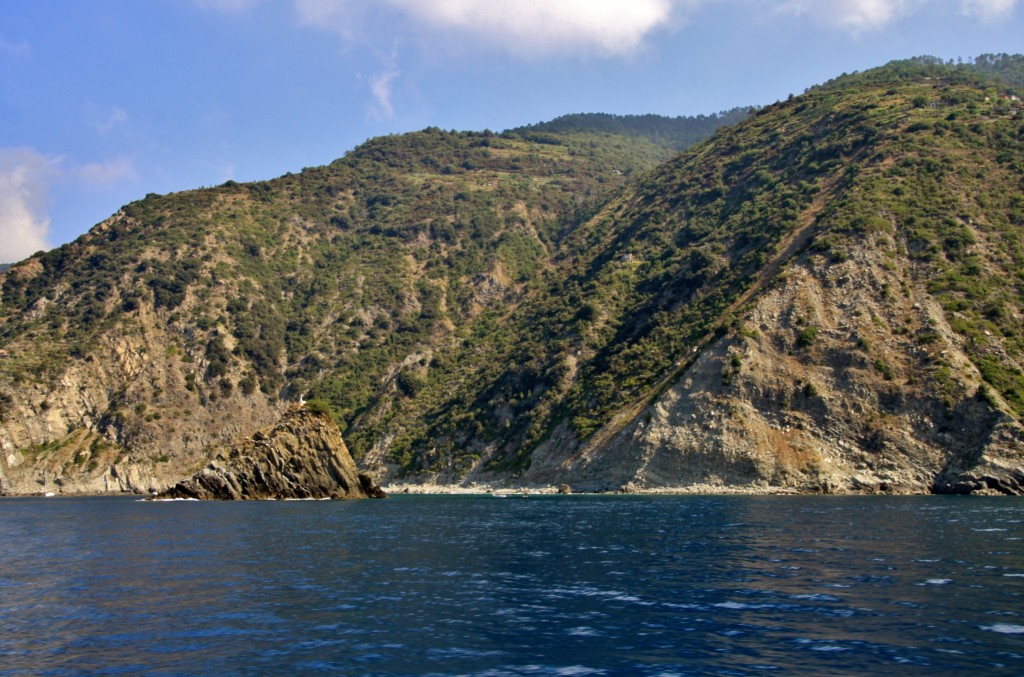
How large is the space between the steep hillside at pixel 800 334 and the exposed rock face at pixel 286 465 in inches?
1165

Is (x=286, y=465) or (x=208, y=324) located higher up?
(x=208, y=324)

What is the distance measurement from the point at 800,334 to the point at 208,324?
112 m

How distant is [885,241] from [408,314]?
10058 centimetres

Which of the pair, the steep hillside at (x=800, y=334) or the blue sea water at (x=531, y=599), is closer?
the blue sea water at (x=531, y=599)

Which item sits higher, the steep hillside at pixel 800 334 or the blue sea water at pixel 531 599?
the steep hillside at pixel 800 334

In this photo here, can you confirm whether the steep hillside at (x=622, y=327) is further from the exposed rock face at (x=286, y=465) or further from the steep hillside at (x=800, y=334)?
the exposed rock face at (x=286, y=465)

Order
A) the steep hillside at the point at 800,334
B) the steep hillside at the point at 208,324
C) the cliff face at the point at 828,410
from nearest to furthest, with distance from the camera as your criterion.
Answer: the cliff face at the point at 828,410 < the steep hillside at the point at 800,334 < the steep hillside at the point at 208,324

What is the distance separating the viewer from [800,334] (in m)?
90.3

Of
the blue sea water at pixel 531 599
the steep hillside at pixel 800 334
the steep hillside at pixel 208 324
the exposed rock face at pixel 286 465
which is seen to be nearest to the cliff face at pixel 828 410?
the steep hillside at pixel 800 334

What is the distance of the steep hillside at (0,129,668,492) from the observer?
128m

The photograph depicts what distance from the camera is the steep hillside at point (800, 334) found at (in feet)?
264

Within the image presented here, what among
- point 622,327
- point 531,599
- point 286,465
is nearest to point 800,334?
point 622,327

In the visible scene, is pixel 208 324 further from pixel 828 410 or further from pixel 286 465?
pixel 828 410

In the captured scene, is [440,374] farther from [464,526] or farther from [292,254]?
[464,526]
